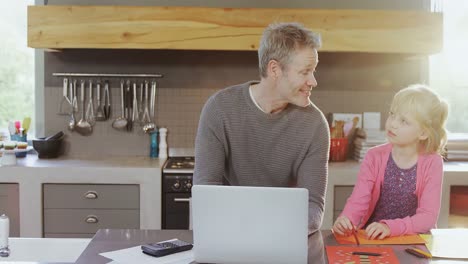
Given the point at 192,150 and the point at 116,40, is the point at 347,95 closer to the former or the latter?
the point at 192,150

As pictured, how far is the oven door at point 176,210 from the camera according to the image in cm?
352

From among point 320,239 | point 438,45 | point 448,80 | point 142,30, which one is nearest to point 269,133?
point 320,239

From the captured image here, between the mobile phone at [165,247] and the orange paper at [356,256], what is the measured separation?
0.43 meters

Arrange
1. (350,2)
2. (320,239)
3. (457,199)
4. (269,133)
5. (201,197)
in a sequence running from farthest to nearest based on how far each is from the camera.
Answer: (350,2)
(457,199)
(269,133)
(320,239)
(201,197)

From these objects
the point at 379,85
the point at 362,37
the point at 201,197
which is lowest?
the point at 201,197

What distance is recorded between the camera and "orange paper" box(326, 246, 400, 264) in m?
1.76

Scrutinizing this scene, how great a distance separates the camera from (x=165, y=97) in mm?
4094

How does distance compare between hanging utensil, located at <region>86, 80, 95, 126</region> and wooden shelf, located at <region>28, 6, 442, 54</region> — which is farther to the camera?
hanging utensil, located at <region>86, 80, 95, 126</region>

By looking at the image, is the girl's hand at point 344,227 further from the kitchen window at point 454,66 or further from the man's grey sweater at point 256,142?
the kitchen window at point 454,66

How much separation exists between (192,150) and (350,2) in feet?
4.68

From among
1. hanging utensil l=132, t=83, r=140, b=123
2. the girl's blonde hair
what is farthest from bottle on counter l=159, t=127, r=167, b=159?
the girl's blonde hair

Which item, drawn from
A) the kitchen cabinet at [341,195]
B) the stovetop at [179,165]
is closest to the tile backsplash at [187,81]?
the stovetop at [179,165]

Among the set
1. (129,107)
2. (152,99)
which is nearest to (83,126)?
(129,107)

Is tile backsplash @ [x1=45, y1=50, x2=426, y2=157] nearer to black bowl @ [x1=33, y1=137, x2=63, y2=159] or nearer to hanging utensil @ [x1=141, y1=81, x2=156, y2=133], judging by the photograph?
hanging utensil @ [x1=141, y1=81, x2=156, y2=133]
